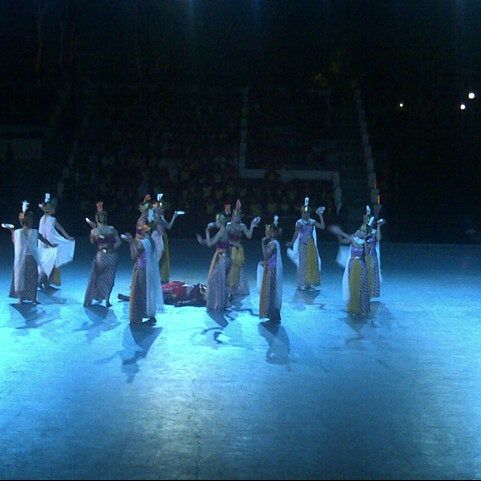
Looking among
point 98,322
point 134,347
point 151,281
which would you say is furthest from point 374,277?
point 134,347

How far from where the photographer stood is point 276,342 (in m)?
8.25

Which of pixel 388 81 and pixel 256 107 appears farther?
pixel 256 107

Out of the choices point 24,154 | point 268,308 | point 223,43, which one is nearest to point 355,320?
point 268,308

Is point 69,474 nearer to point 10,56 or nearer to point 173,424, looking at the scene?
point 173,424

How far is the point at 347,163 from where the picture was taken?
2647 centimetres

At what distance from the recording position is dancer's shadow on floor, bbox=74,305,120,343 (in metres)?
8.65

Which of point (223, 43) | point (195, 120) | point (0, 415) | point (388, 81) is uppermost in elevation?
point (223, 43)

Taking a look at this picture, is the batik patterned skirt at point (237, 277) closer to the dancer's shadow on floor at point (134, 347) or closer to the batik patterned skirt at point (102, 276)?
the batik patterned skirt at point (102, 276)

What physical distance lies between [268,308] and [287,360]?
211 centimetres

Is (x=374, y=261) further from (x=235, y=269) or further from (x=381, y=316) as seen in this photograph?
(x=235, y=269)

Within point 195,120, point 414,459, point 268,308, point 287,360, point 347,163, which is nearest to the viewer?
point 414,459

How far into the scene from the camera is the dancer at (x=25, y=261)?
10.4m

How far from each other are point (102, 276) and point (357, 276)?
Result: 4.00m

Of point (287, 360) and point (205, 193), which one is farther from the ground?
point (205, 193)
